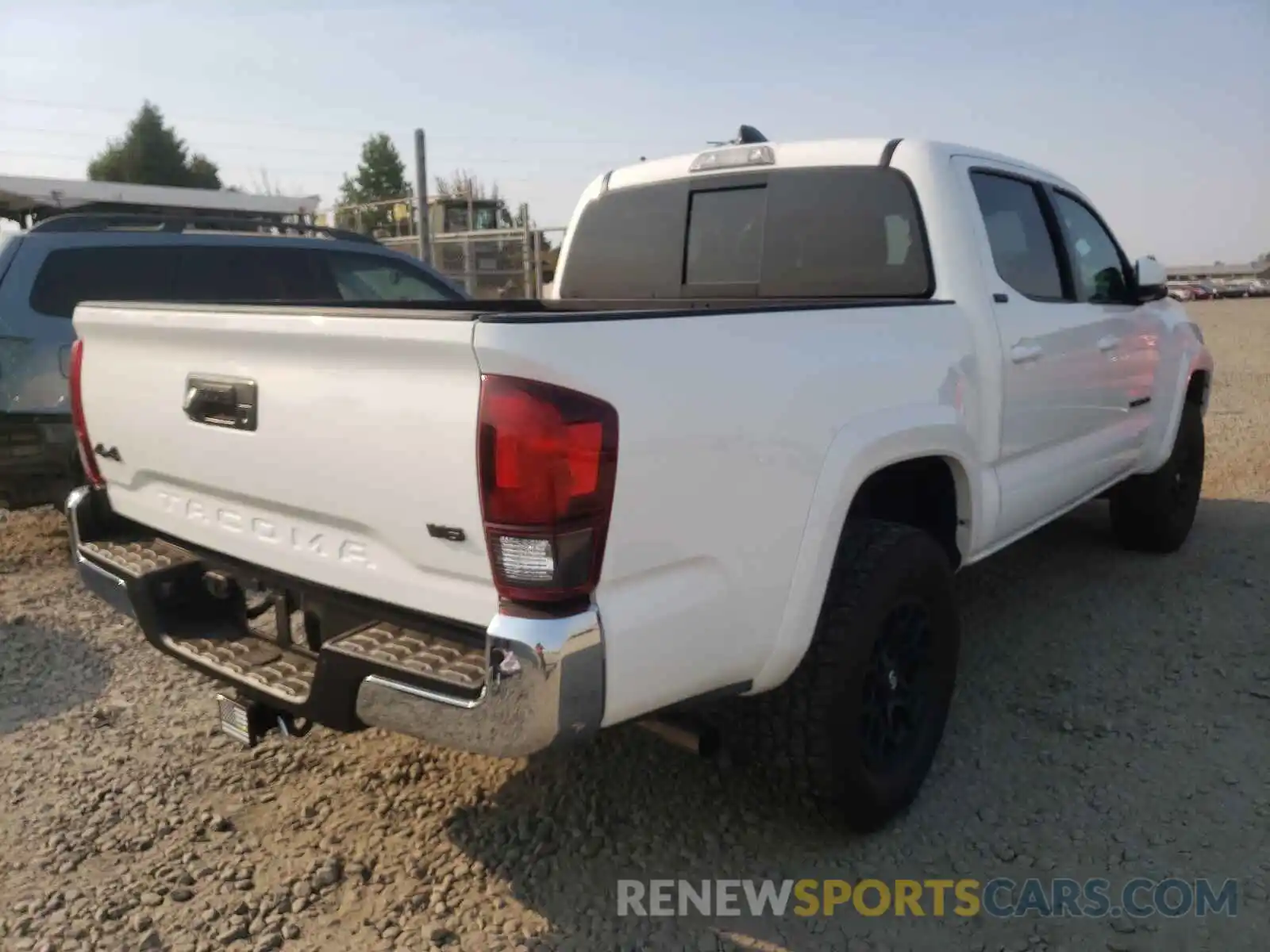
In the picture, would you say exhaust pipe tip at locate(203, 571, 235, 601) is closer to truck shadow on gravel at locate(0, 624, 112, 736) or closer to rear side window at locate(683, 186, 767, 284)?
truck shadow on gravel at locate(0, 624, 112, 736)

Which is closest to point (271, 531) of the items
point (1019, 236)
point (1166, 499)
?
point (1019, 236)

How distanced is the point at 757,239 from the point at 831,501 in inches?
61.6

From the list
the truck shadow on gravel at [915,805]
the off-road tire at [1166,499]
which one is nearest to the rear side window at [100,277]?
the truck shadow on gravel at [915,805]

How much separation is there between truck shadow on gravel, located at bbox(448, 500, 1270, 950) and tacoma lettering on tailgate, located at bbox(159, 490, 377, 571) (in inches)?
39.8

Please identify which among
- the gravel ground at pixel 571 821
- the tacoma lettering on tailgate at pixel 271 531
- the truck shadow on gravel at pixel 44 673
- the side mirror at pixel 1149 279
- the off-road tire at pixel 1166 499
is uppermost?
the side mirror at pixel 1149 279

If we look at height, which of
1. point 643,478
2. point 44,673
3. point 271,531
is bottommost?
point 44,673

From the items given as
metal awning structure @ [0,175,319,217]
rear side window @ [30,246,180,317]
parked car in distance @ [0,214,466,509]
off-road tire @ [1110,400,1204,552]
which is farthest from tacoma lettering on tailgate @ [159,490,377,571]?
metal awning structure @ [0,175,319,217]

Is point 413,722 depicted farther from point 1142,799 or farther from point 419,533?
point 1142,799

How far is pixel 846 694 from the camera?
2574mm

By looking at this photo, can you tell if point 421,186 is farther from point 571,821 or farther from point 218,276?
point 571,821

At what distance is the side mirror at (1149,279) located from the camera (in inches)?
176

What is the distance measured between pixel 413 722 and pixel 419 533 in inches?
15.1

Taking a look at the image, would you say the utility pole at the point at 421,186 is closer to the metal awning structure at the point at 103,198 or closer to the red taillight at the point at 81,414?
the metal awning structure at the point at 103,198

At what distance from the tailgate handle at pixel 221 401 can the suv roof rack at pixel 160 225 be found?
3.56 meters
